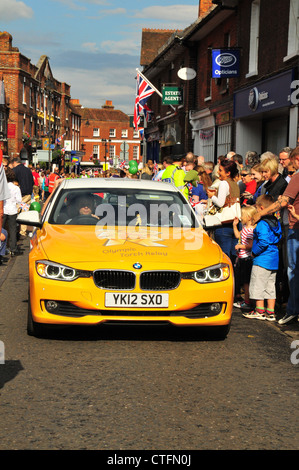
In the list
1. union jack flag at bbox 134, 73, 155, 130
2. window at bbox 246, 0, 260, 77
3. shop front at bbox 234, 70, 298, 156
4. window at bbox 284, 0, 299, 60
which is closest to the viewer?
window at bbox 284, 0, 299, 60

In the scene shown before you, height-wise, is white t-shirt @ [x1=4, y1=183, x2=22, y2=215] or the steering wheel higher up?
the steering wheel

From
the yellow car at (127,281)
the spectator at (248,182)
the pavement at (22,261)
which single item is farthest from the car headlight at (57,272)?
the spectator at (248,182)

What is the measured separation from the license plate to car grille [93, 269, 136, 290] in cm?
9

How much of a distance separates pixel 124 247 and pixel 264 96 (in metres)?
12.7

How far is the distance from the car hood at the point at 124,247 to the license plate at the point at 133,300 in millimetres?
262

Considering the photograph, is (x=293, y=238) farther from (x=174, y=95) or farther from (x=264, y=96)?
(x=174, y=95)

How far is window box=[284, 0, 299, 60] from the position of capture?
15.9 metres

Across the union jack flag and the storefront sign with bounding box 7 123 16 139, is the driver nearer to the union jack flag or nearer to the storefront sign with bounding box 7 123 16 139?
the union jack flag

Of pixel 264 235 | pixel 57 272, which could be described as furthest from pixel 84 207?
pixel 264 235

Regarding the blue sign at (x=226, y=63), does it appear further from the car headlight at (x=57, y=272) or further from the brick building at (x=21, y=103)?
the brick building at (x=21, y=103)

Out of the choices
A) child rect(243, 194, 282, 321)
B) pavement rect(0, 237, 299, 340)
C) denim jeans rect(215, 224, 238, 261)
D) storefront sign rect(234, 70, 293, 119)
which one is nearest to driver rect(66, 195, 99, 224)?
child rect(243, 194, 282, 321)

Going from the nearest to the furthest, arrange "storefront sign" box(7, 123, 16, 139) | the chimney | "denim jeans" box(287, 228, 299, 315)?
"denim jeans" box(287, 228, 299, 315) < the chimney < "storefront sign" box(7, 123, 16, 139)

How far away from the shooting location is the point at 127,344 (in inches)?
251

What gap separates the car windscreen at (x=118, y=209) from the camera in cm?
749
